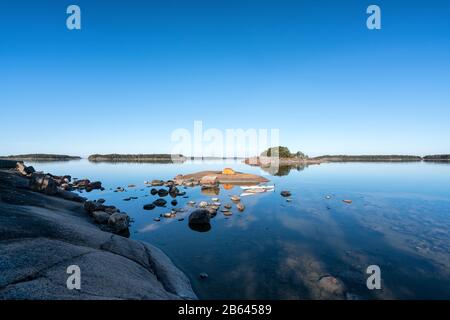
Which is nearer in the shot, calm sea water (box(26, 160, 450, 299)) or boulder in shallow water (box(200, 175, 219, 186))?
calm sea water (box(26, 160, 450, 299))

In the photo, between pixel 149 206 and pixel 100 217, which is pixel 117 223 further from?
pixel 149 206

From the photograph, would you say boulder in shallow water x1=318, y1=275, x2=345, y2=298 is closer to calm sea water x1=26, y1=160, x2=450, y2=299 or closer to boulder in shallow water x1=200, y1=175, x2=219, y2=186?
calm sea water x1=26, y1=160, x2=450, y2=299

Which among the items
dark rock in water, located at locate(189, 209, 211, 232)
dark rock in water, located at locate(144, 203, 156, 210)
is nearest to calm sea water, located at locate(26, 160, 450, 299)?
dark rock in water, located at locate(189, 209, 211, 232)

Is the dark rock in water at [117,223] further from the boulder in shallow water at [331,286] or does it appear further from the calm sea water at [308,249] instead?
the boulder in shallow water at [331,286]

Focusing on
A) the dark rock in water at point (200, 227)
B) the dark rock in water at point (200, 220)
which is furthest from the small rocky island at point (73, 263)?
the dark rock in water at point (200, 220)

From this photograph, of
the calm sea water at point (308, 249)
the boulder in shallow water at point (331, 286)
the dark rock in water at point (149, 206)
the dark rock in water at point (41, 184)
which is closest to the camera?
the boulder in shallow water at point (331, 286)

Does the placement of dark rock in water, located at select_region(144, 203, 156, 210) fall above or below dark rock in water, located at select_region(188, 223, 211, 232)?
above

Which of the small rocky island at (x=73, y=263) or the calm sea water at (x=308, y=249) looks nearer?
the small rocky island at (x=73, y=263)

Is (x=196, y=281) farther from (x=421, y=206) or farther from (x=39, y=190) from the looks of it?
(x=421, y=206)

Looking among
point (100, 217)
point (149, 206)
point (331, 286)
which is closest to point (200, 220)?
point (100, 217)

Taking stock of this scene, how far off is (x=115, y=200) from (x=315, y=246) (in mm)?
29277

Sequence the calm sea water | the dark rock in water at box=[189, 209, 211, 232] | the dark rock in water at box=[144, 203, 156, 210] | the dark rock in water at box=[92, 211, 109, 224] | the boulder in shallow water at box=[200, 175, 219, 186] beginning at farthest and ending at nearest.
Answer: the boulder in shallow water at box=[200, 175, 219, 186], the dark rock in water at box=[144, 203, 156, 210], the dark rock in water at box=[189, 209, 211, 232], the dark rock in water at box=[92, 211, 109, 224], the calm sea water

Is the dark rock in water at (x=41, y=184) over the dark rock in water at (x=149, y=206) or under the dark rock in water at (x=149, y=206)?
→ over

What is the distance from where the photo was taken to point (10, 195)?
16.5 meters
